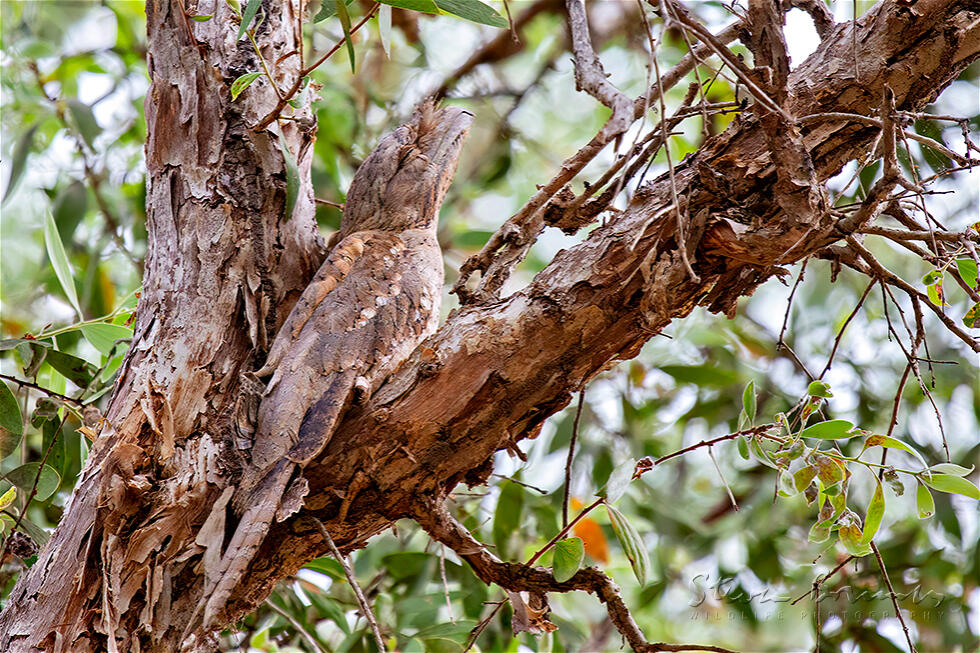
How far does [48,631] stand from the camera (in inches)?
37.4

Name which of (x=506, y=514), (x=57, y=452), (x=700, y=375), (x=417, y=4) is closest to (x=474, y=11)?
(x=417, y=4)

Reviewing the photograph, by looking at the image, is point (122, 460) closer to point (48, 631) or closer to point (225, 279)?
point (48, 631)

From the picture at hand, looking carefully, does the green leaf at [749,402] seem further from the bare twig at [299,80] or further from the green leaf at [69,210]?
the green leaf at [69,210]

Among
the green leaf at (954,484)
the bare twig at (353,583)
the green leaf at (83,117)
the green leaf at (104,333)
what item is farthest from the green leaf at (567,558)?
the green leaf at (83,117)

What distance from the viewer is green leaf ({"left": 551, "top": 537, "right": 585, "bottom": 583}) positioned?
3.45 ft

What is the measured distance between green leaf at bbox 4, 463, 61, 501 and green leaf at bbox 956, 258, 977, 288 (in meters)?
1.39

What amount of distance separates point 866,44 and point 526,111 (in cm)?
234

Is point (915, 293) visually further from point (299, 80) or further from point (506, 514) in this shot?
point (506, 514)

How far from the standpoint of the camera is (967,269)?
1000 mm

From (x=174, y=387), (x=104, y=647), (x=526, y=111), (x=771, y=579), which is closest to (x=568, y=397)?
(x=174, y=387)

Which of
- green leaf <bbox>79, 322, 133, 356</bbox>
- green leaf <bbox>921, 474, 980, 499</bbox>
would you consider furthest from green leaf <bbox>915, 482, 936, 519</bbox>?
green leaf <bbox>79, 322, 133, 356</bbox>

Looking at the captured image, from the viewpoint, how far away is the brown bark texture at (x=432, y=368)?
0.97 meters

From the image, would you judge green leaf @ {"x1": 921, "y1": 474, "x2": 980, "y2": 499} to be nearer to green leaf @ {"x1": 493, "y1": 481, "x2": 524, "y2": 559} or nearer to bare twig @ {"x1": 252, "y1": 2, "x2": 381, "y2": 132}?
bare twig @ {"x1": 252, "y1": 2, "x2": 381, "y2": 132}

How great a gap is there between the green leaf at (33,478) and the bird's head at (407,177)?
2.22 feet
